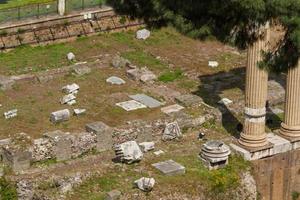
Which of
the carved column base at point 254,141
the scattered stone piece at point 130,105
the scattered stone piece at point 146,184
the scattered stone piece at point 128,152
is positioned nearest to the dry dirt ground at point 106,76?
the scattered stone piece at point 130,105

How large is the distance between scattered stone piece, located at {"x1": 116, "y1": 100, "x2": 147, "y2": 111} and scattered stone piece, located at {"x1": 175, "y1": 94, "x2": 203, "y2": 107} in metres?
0.98

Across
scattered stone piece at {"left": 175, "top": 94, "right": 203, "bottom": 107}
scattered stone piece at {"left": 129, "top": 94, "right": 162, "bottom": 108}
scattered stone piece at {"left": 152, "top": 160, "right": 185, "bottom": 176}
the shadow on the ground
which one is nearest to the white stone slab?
the shadow on the ground

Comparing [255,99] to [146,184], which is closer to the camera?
[146,184]

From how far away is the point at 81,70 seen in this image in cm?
2348

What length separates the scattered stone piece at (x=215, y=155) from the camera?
58.4 ft

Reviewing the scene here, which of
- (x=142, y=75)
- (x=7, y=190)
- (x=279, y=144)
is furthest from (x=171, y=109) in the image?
(x=7, y=190)

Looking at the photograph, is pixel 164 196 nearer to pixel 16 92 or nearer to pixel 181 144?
pixel 181 144

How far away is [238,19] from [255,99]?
280 centimetres

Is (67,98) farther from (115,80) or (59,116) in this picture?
(115,80)

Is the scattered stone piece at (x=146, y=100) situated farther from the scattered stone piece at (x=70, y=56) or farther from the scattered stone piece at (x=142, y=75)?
the scattered stone piece at (x=70, y=56)

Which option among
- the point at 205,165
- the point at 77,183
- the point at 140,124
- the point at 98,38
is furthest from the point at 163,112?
the point at 98,38

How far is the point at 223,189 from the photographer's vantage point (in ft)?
56.9

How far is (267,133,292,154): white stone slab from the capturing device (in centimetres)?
1881

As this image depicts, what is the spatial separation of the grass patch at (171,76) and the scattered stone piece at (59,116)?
4.12m
